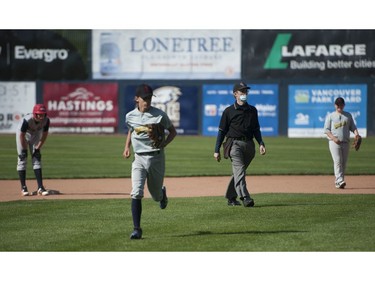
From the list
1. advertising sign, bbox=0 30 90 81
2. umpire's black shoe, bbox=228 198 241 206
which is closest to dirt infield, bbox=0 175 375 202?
umpire's black shoe, bbox=228 198 241 206

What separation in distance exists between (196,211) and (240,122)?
1664 millimetres

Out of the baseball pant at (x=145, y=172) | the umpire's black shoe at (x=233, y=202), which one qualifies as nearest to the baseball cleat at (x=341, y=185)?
the umpire's black shoe at (x=233, y=202)

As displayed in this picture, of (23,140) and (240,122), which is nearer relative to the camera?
(240,122)

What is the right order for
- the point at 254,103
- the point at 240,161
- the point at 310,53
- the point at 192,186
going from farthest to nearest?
the point at 310,53
the point at 254,103
the point at 192,186
the point at 240,161

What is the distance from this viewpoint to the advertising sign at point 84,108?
42312 mm

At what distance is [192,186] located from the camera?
63.9ft

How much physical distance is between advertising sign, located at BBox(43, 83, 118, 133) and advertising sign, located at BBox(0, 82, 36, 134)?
0.89 metres

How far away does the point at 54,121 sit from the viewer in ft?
139

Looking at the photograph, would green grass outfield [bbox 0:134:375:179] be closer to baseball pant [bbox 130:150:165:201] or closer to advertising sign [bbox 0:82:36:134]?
advertising sign [bbox 0:82:36:134]

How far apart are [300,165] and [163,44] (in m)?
17.4

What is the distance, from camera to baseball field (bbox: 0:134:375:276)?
34.7ft

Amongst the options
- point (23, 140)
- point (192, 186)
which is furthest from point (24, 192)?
point (192, 186)

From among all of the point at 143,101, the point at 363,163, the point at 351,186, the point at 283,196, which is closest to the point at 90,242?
the point at 143,101

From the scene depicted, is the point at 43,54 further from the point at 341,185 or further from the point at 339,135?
the point at 341,185
